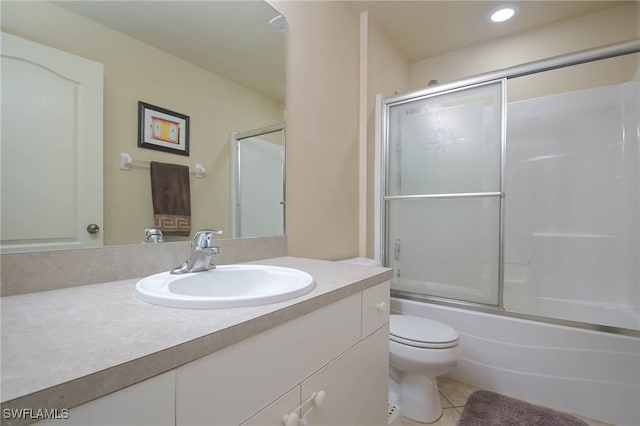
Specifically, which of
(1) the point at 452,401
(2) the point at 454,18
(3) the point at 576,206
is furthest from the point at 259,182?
(3) the point at 576,206

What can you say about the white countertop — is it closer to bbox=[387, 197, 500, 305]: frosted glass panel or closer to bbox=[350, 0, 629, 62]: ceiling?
bbox=[387, 197, 500, 305]: frosted glass panel

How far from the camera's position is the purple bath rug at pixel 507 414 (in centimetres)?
136

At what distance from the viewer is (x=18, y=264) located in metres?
0.67

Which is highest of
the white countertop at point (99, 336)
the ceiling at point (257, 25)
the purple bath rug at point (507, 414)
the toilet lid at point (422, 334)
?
the ceiling at point (257, 25)

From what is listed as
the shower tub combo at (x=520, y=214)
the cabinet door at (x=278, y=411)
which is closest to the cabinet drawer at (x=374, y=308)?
the cabinet door at (x=278, y=411)

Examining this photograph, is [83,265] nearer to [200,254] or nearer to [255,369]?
[200,254]

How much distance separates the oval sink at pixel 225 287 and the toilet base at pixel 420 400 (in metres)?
0.99

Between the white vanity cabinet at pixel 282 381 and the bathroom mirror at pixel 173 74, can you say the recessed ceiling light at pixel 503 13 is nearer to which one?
the bathroom mirror at pixel 173 74

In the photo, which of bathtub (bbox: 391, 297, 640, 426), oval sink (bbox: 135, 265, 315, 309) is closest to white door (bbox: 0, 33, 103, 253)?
oval sink (bbox: 135, 265, 315, 309)

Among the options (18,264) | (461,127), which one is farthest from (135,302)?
(461,127)

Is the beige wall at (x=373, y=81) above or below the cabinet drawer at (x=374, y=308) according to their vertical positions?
above

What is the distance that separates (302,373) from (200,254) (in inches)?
18.9

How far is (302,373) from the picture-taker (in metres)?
0.65

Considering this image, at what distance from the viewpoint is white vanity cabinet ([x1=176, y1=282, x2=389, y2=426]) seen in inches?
18.5
